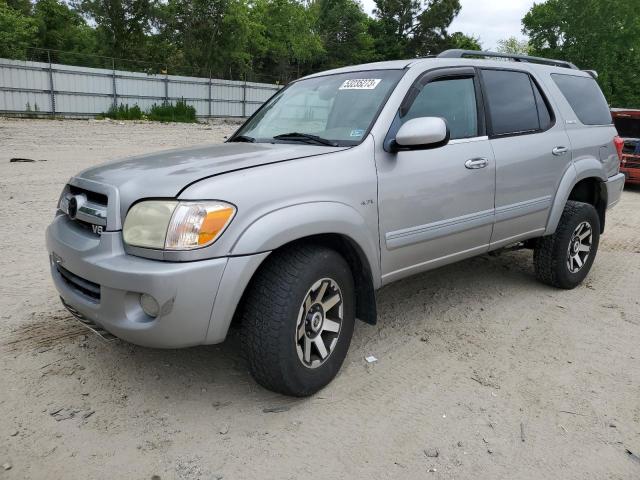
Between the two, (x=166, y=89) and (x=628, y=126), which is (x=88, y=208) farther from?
(x=166, y=89)

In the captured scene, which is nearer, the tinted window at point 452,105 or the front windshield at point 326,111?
the front windshield at point 326,111

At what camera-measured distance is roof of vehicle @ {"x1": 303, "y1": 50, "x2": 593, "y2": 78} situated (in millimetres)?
3572

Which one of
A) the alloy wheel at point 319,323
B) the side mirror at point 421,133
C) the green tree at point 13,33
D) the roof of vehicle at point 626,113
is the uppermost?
the green tree at point 13,33

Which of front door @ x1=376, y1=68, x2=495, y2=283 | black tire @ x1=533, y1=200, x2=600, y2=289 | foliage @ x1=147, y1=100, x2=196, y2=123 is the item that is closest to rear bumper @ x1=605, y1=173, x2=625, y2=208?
black tire @ x1=533, y1=200, x2=600, y2=289

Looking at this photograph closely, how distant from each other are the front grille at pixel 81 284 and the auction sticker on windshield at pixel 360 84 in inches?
79.2

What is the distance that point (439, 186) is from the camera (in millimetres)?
3350

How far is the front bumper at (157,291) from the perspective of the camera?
2.37 meters

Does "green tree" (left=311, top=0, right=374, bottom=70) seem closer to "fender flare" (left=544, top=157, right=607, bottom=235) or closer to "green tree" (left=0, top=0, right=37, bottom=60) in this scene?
"green tree" (left=0, top=0, right=37, bottom=60)

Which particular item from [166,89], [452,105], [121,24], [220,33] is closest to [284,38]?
[220,33]

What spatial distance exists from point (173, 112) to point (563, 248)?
24.4 m

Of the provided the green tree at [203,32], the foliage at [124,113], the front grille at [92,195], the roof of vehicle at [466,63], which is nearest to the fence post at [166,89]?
the foliage at [124,113]

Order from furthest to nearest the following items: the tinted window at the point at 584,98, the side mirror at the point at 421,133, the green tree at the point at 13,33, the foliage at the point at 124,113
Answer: the foliage at the point at 124,113 < the green tree at the point at 13,33 < the tinted window at the point at 584,98 < the side mirror at the point at 421,133

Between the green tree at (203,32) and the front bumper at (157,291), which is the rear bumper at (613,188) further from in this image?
the green tree at (203,32)

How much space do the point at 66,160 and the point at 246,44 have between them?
28.8 m
